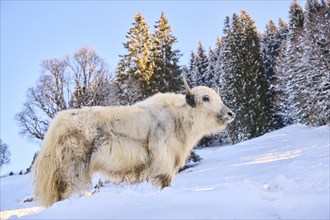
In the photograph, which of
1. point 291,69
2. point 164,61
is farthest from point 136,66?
point 291,69

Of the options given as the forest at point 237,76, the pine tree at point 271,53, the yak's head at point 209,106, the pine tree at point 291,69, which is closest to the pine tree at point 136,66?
the forest at point 237,76

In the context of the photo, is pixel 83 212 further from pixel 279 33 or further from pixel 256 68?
pixel 279 33

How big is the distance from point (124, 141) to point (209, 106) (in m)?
1.63

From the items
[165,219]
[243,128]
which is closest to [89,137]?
[165,219]

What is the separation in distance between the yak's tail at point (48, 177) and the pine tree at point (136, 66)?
21361 millimetres

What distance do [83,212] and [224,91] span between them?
38337mm

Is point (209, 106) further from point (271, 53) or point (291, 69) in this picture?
point (271, 53)

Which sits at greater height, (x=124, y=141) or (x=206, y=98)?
(x=206, y=98)

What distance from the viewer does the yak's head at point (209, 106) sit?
5.48 meters

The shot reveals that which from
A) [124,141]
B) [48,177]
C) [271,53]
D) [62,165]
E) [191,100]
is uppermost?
[271,53]

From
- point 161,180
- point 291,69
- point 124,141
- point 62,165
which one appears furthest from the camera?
point 291,69

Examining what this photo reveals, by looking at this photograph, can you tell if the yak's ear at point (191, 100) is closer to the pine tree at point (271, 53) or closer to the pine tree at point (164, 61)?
the pine tree at point (164, 61)

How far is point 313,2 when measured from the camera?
124 ft

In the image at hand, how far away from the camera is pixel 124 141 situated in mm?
4535
